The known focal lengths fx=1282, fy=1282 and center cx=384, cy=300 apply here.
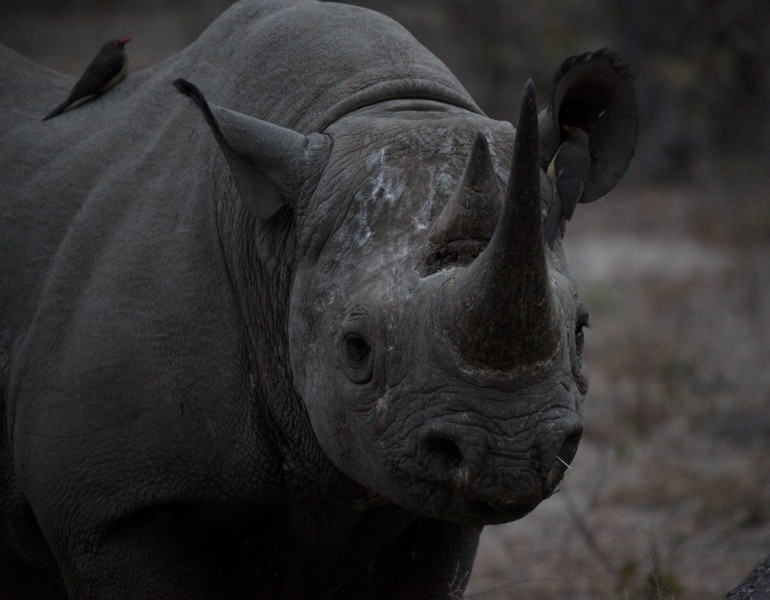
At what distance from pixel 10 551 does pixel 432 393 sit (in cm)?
197

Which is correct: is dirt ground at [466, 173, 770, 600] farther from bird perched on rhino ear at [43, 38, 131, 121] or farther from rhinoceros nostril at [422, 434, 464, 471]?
bird perched on rhino ear at [43, 38, 131, 121]

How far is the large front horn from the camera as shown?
2469 mm

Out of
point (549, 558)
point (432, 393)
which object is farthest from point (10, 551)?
point (549, 558)

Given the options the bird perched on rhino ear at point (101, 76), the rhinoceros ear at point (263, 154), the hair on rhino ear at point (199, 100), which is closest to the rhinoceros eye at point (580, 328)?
the rhinoceros ear at point (263, 154)

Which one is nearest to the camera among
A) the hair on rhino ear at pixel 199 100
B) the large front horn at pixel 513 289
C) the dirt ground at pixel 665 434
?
the large front horn at pixel 513 289

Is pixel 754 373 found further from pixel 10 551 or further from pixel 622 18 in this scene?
pixel 622 18

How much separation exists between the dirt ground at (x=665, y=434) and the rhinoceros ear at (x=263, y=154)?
1622mm

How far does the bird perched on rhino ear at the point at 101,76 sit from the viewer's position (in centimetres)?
450

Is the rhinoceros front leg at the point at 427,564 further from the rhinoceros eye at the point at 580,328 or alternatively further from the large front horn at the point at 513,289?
the large front horn at the point at 513,289

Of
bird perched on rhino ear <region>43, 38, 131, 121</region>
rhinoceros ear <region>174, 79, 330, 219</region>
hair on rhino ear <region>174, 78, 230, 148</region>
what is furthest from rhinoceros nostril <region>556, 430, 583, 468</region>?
bird perched on rhino ear <region>43, 38, 131, 121</region>

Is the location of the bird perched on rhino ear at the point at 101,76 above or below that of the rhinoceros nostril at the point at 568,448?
below

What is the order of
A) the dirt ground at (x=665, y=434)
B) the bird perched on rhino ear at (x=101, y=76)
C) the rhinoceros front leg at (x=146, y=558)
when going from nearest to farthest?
the rhinoceros front leg at (x=146, y=558)
the bird perched on rhino ear at (x=101, y=76)
the dirt ground at (x=665, y=434)

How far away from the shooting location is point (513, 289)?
8.27ft

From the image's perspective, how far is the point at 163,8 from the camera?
21844mm
